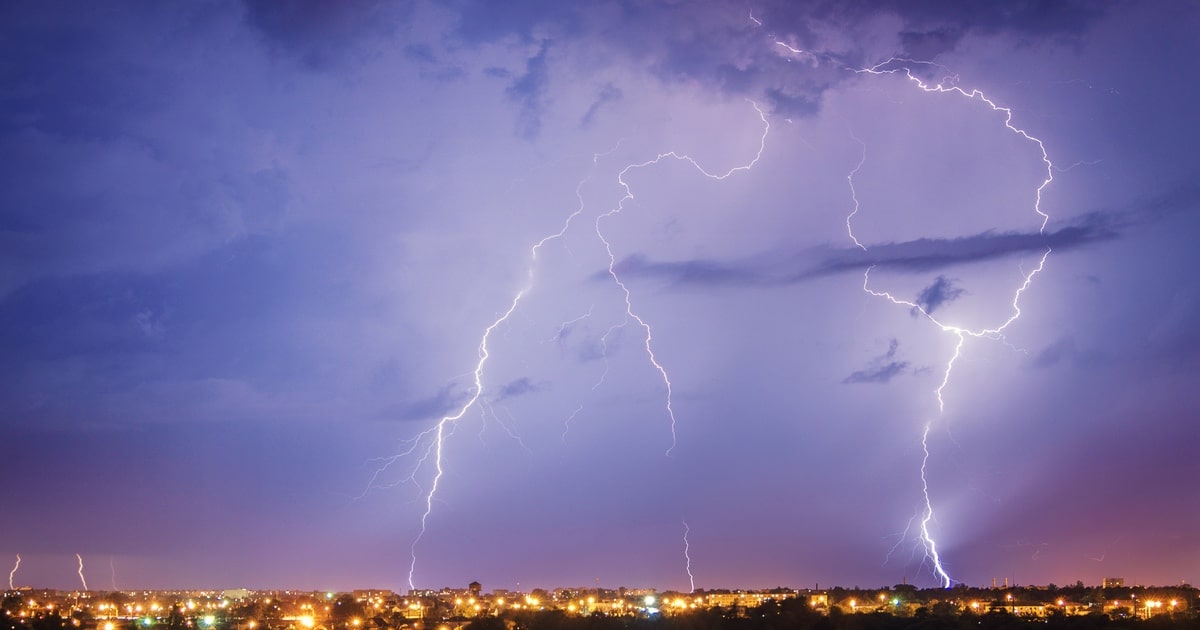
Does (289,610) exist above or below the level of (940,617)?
above

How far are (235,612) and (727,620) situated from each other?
986 inches

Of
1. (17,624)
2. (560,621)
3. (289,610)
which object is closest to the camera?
(17,624)

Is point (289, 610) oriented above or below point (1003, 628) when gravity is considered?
above

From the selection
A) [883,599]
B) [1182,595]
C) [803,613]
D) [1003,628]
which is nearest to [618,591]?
[883,599]

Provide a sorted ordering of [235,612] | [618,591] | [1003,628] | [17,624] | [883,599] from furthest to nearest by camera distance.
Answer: [618,591] < [883,599] < [235,612] < [1003,628] < [17,624]

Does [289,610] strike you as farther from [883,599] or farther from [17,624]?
[883,599]

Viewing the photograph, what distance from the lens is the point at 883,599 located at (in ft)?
248

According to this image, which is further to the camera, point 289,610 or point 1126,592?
point 1126,592

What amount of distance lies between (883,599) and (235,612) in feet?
136

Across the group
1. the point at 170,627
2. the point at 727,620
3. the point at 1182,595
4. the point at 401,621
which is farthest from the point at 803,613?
the point at 1182,595

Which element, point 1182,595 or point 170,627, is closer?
point 170,627

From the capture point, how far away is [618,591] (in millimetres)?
111625

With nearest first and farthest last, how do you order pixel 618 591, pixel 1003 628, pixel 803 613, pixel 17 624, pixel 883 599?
pixel 17 624, pixel 1003 628, pixel 803 613, pixel 883 599, pixel 618 591

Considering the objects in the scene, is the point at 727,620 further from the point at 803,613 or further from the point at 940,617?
the point at 940,617
